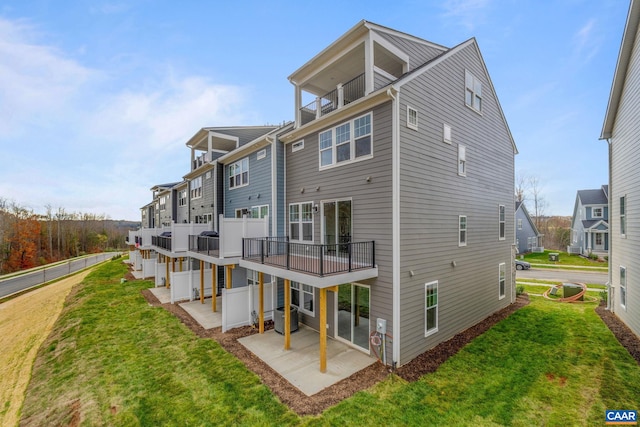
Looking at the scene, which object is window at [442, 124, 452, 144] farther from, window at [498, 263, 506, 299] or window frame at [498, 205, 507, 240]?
window at [498, 263, 506, 299]

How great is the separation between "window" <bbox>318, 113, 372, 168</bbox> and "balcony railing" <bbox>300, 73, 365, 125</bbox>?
80 cm

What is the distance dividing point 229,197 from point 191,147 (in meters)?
6.62

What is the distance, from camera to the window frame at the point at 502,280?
469 inches

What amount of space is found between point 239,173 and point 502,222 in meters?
13.5

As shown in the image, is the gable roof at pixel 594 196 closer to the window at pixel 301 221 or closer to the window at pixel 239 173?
the window at pixel 301 221

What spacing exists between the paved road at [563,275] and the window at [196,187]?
24747 mm

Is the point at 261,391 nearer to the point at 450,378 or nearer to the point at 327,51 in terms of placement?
the point at 450,378

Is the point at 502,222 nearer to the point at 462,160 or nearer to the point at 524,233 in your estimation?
the point at 462,160

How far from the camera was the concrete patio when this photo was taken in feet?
21.3

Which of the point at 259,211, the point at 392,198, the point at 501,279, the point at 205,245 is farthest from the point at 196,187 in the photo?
the point at 501,279

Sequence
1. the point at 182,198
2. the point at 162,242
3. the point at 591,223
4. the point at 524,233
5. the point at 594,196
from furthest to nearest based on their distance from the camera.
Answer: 1. the point at 524,233
2. the point at 594,196
3. the point at 591,223
4. the point at 182,198
5. the point at 162,242

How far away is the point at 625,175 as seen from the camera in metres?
9.53

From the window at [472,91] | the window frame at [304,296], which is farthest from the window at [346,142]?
the window at [472,91]

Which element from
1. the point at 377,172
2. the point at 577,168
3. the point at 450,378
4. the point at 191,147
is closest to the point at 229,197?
the point at 191,147
